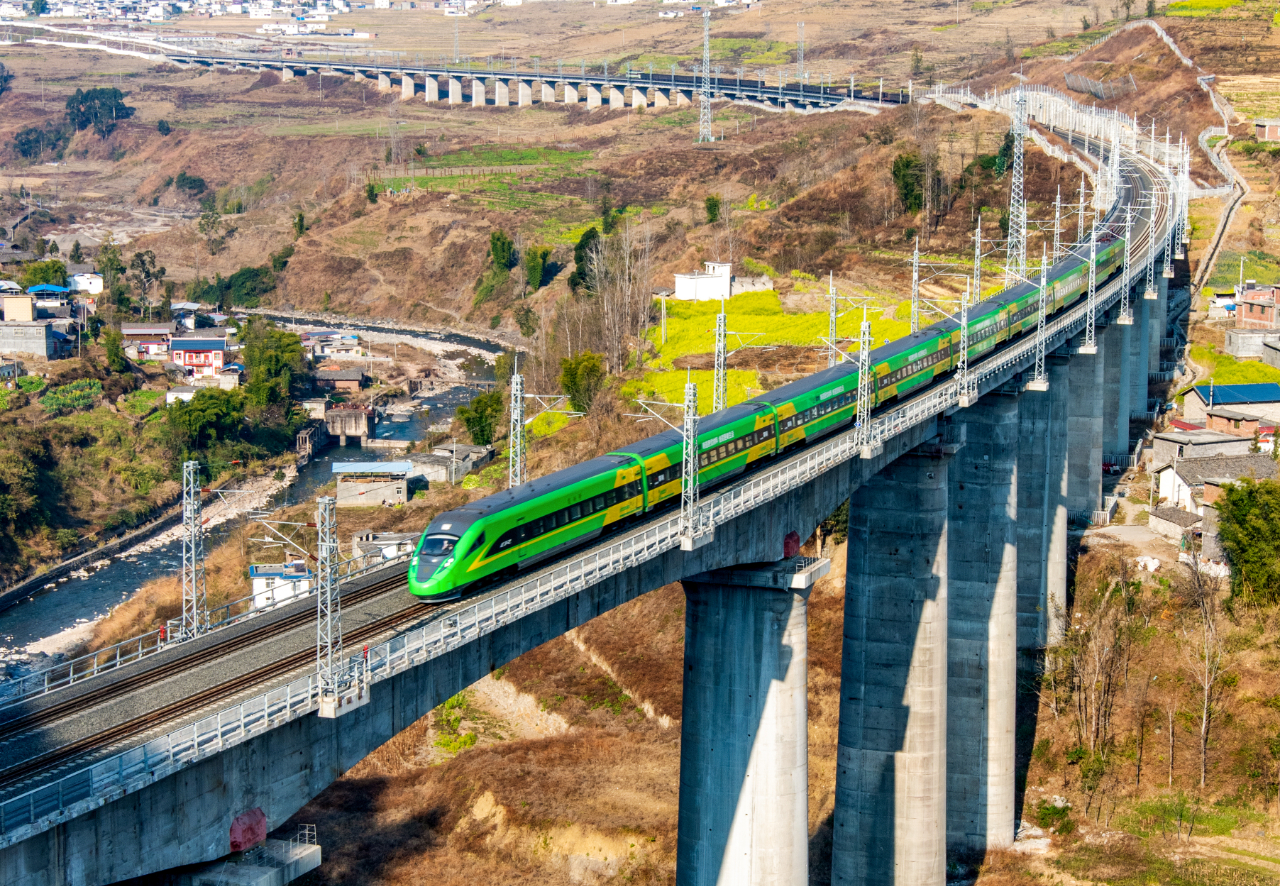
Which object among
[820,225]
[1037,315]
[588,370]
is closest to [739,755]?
[1037,315]

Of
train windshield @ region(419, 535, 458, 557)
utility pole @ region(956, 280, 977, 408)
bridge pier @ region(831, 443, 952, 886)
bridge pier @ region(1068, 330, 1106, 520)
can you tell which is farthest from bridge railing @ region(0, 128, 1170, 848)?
bridge pier @ region(1068, 330, 1106, 520)

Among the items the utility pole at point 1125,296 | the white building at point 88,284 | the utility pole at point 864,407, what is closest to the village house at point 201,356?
the white building at point 88,284

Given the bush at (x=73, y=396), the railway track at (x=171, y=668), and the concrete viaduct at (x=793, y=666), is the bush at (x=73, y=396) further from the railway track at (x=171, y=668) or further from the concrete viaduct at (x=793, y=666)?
the railway track at (x=171, y=668)

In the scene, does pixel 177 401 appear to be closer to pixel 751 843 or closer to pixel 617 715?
pixel 617 715

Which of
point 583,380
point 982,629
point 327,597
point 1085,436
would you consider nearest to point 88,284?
A: point 583,380

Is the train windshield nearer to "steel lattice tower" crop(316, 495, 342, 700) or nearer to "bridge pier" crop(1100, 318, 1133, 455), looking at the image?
"steel lattice tower" crop(316, 495, 342, 700)

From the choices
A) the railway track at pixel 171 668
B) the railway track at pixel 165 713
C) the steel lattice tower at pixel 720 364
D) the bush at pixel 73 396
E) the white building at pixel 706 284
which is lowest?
the bush at pixel 73 396

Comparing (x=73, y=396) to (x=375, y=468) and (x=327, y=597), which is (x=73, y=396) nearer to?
(x=375, y=468)
